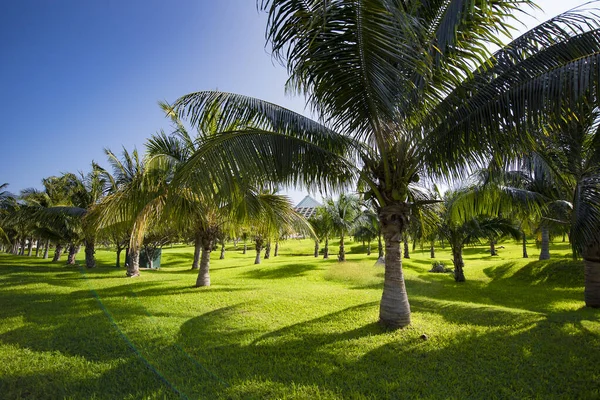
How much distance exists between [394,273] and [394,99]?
10.9 feet

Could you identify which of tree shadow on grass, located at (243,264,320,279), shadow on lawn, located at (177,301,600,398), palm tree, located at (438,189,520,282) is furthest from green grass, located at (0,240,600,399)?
tree shadow on grass, located at (243,264,320,279)

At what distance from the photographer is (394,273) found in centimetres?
601

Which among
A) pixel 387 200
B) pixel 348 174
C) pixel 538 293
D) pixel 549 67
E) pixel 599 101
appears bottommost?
pixel 538 293

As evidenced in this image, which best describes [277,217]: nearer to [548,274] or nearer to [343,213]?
[548,274]

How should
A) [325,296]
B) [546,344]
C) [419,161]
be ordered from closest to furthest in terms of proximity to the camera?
[546,344], [419,161], [325,296]

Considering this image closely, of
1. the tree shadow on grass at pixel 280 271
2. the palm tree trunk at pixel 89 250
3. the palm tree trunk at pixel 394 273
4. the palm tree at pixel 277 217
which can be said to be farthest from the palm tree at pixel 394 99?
the palm tree trunk at pixel 89 250

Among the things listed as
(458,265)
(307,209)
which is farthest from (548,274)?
(307,209)

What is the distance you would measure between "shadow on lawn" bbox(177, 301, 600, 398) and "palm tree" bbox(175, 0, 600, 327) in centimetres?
110

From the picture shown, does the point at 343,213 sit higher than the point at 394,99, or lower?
lower

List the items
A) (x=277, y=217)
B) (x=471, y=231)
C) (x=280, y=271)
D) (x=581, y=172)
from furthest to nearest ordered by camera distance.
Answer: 1. (x=280, y=271)
2. (x=471, y=231)
3. (x=277, y=217)
4. (x=581, y=172)

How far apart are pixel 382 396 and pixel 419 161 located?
161 inches

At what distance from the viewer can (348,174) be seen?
6.55 m

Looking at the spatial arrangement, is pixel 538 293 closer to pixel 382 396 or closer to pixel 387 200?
pixel 387 200

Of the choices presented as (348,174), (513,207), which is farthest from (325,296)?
(513,207)
